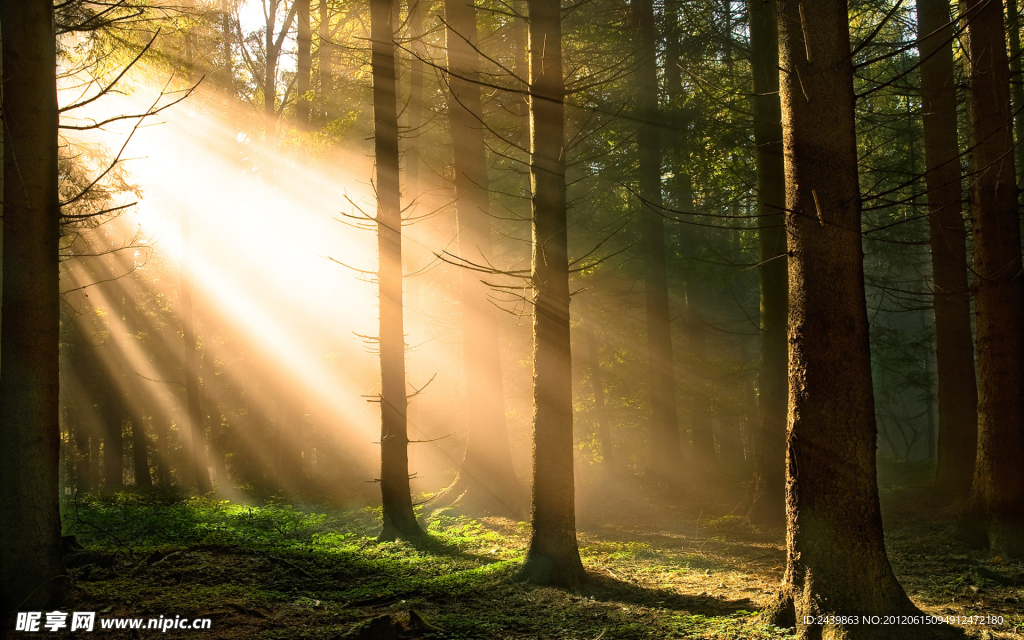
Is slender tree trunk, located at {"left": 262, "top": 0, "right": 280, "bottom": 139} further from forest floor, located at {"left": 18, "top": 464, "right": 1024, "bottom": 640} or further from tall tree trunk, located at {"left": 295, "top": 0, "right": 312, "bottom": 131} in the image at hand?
forest floor, located at {"left": 18, "top": 464, "right": 1024, "bottom": 640}

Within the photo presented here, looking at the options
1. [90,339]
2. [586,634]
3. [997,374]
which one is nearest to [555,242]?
[586,634]

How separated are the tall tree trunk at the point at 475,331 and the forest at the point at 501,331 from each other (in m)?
0.07

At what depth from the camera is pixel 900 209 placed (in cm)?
2073

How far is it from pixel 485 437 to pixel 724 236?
1326cm

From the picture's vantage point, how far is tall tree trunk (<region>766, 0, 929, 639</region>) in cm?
464

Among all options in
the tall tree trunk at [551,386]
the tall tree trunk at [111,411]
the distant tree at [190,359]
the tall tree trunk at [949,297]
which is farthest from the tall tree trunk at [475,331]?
the tall tree trunk at [111,411]

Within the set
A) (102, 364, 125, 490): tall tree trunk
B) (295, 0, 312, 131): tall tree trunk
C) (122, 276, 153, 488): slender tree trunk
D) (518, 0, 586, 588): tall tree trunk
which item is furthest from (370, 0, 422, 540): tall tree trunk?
(102, 364, 125, 490): tall tree trunk

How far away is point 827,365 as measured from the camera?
15.4 feet

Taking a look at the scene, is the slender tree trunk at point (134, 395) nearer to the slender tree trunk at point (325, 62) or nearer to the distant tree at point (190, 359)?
the distant tree at point (190, 359)

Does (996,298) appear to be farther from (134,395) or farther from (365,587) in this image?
(134,395)

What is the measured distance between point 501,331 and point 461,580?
11913 mm

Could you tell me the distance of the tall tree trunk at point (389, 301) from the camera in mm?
9336

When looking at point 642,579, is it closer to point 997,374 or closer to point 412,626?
point 412,626

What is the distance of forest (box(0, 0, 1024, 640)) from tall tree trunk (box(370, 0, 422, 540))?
5 cm
